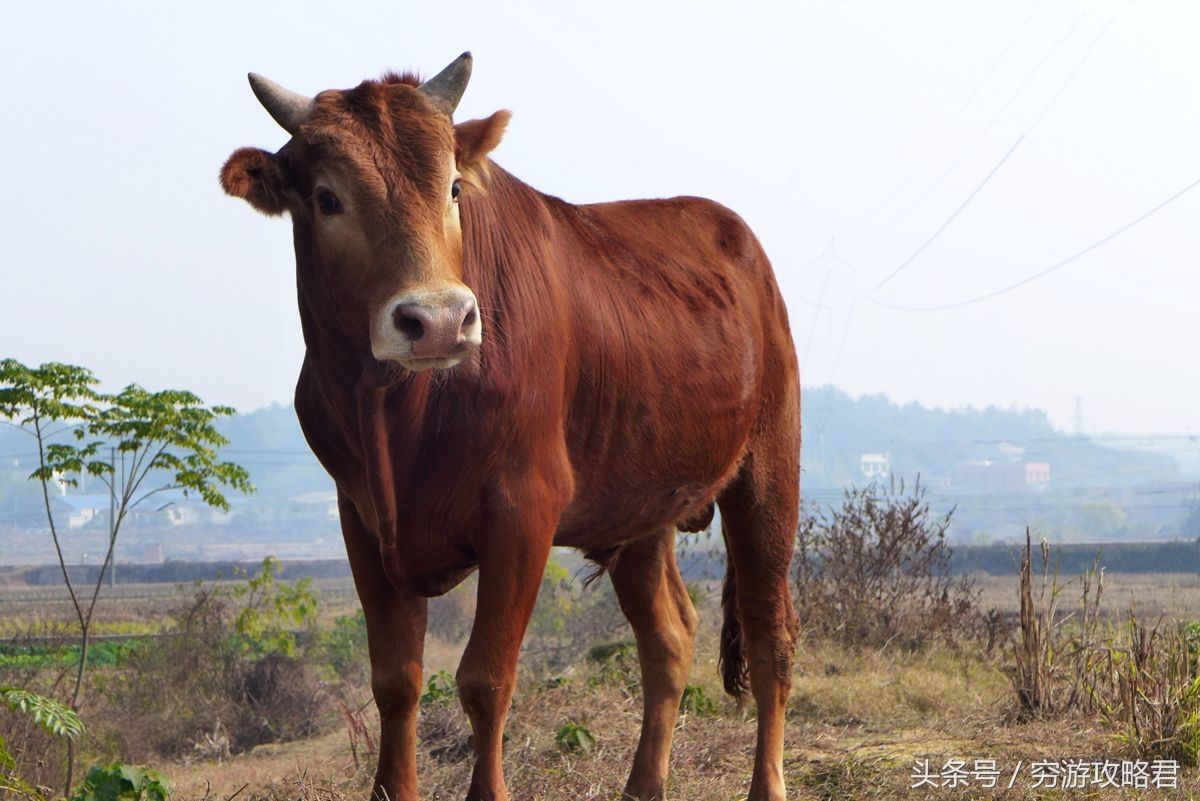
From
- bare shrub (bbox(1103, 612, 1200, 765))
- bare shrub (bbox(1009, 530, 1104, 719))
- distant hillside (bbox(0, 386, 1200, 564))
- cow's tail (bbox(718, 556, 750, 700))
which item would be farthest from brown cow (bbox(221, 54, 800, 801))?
distant hillside (bbox(0, 386, 1200, 564))

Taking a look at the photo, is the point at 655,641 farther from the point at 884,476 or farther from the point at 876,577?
the point at 884,476

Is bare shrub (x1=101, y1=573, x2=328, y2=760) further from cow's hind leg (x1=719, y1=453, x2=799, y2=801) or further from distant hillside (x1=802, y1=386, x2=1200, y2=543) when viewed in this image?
distant hillside (x1=802, y1=386, x2=1200, y2=543)

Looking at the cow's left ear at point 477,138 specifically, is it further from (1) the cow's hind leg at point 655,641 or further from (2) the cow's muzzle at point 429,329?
(1) the cow's hind leg at point 655,641

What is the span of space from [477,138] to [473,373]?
90 centimetres

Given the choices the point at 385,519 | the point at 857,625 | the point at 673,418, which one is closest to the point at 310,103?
the point at 385,519

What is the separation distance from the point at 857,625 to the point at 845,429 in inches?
6234

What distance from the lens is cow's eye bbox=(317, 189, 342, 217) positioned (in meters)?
4.36

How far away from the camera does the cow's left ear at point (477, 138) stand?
4.75m

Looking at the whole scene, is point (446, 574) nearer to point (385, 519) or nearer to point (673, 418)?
point (385, 519)

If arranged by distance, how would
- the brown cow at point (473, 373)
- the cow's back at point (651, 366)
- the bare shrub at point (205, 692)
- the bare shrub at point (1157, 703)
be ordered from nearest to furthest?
the brown cow at point (473, 373) → the cow's back at point (651, 366) → the bare shrub at point (1157, 703) → the bare shrub at point (205, 692)

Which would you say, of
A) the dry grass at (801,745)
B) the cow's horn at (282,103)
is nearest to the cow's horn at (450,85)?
the cow's horn at (282,103)

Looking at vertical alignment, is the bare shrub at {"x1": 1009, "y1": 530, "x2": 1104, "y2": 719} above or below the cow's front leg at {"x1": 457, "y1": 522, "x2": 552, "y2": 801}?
below

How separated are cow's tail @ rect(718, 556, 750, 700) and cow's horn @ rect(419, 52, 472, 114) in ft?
10.2

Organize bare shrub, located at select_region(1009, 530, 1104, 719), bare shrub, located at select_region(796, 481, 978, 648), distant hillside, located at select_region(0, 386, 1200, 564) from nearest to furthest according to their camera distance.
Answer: bare shrub, located at select_region(1009, 530, 1104, 719), bare shrub, located at select_region(796, 481, 978, 648), distant hillside, located at select_region(0, 386, 1200, 564)
